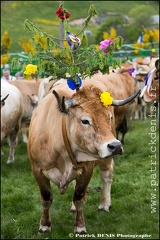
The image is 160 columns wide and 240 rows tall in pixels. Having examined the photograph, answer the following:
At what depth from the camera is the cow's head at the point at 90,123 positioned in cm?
432

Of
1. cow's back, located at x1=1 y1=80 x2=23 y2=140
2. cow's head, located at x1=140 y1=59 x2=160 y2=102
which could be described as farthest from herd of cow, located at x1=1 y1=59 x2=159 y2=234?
cow's back, located at x1=1 y1=80 x2=23 y2=140

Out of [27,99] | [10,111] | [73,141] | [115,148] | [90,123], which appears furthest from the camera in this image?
[27,99]

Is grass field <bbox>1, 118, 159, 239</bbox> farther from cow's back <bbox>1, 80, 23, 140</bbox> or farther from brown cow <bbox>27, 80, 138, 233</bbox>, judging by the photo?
cow's back <bbox>1, 80, 23, 140</bbox>

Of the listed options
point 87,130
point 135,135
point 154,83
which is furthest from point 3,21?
point 87,130

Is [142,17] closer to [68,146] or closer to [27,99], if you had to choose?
[27,99]

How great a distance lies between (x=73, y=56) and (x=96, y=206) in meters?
3.05

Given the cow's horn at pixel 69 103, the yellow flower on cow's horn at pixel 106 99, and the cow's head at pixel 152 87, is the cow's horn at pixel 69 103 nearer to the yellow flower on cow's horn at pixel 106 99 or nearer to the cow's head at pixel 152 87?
the yellow flower on cow's horn at pixel 106 99

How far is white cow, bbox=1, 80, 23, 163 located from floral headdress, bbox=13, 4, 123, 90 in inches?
204

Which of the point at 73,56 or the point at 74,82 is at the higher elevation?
the point at 73,56

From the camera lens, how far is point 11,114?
32.7ft

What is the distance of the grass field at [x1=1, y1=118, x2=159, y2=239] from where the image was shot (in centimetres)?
622

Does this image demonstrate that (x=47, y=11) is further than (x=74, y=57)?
Yes

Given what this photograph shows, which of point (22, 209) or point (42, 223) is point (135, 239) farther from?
point (22, 209)

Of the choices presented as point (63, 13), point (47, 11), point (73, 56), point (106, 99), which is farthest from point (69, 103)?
point (47, 11)
